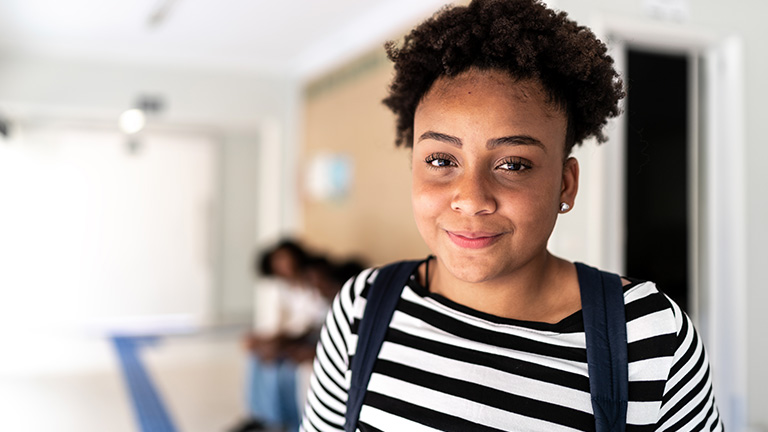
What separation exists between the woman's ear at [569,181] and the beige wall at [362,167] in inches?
93.1

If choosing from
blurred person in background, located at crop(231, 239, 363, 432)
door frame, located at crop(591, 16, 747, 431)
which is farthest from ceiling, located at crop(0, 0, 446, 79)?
blurred person in background, located at crop(231, 239, 363, 432)

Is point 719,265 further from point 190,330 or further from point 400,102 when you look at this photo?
point 190,330

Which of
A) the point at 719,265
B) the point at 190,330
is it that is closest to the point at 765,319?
the point at 719,265

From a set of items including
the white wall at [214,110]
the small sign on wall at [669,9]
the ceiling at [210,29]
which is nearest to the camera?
the small sign on wall at [669,9]

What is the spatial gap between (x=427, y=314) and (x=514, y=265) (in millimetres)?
153

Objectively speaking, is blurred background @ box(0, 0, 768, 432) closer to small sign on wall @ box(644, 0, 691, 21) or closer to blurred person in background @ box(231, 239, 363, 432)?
small sign on wall @ box(644, 0, 691, 21)

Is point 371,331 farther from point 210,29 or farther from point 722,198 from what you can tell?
point 210,29

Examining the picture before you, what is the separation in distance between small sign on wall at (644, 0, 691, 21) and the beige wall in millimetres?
1418

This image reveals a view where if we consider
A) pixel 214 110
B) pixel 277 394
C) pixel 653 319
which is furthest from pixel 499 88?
pixel 214 110

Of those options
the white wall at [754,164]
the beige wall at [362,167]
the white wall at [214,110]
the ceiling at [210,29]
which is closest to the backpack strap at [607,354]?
the white wall at [754,164]

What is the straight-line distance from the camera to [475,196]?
77 cm

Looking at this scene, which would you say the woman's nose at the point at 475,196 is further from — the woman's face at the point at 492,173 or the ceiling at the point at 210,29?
the ceiling at the point at 210,29

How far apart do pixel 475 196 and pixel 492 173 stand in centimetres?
4

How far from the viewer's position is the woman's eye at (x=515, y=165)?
782 mm
